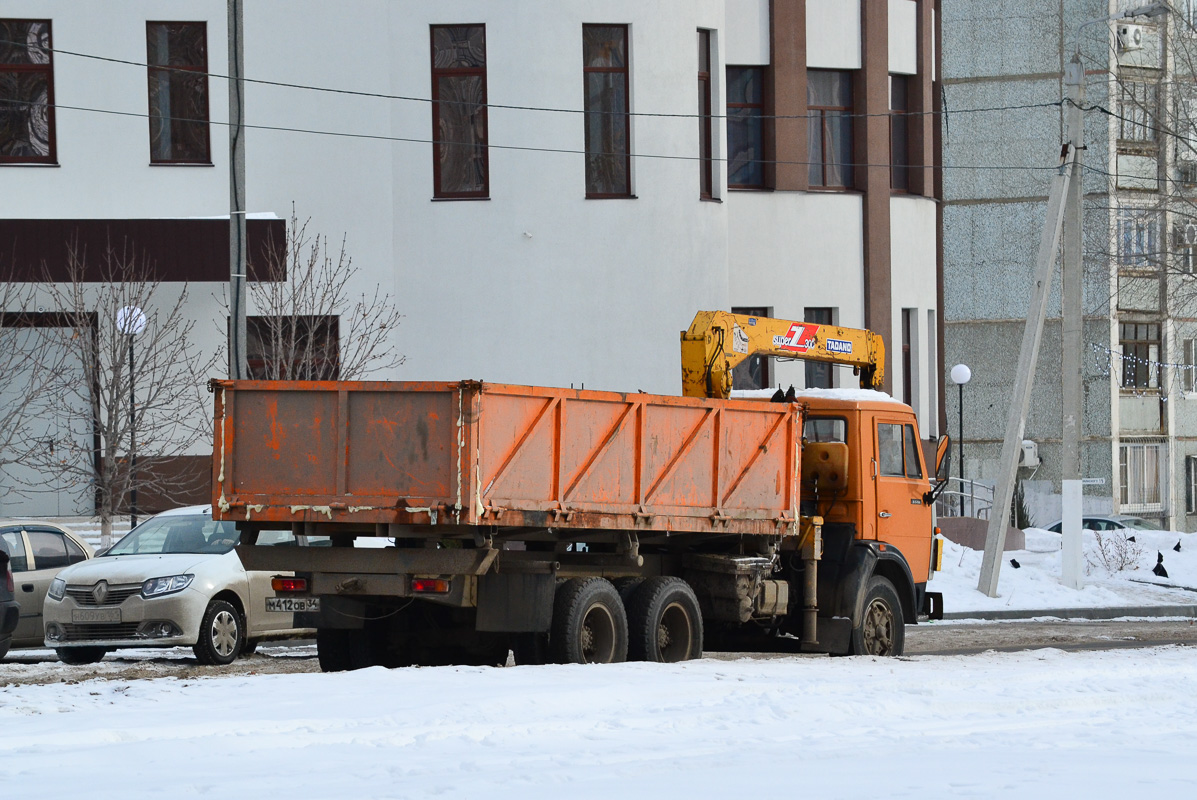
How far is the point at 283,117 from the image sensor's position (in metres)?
28.0

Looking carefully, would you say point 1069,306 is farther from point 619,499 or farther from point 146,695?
point 146,695

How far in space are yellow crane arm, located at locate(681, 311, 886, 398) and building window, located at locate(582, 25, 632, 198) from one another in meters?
11.4

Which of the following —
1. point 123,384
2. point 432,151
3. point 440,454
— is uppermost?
point 432,151

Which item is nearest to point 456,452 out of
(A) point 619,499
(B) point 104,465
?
(A) point 619,499

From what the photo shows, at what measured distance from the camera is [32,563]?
56.2ft

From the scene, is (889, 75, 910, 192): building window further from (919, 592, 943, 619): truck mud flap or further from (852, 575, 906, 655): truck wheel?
(852, 575, 906, 655): truck wheel

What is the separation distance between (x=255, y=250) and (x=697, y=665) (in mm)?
15472

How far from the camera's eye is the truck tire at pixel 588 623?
12992mm

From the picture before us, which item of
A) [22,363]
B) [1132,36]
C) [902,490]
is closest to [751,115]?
[22,363]

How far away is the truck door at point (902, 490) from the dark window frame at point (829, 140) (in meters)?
16.3

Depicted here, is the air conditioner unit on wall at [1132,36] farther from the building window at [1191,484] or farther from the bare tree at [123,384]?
the bare tree at [123,384]

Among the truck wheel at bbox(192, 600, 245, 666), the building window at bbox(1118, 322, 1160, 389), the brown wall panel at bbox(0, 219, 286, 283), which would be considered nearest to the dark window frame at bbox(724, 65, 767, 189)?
the brown wall panel at bbox(0, 219, 286, 283)

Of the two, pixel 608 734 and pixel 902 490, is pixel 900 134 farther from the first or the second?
pixel 608 734

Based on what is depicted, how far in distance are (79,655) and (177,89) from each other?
Answer: 14372mm
